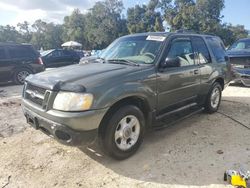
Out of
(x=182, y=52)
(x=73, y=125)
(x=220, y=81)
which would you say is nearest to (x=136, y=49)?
(x=182, y=52)

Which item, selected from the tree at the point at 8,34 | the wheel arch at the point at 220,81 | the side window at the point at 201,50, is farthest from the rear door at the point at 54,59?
the tree at the point at 8,34

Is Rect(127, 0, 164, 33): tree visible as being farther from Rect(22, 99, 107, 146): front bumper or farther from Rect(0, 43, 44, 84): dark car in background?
Rect(22, 99, 107, 146): front bumper

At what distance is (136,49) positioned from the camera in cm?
455

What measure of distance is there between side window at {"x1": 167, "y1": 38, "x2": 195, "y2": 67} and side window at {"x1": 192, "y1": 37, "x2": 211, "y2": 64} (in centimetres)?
22

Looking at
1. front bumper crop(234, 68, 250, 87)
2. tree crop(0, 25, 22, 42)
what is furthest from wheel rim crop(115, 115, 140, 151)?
tree crop(0, 25, 22, 42)

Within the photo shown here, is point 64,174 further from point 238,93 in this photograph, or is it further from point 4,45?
point 4,45

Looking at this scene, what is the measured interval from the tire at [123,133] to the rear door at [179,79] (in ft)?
1.80

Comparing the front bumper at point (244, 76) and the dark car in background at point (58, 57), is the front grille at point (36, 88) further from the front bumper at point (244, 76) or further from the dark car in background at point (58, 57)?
the dark car in background at point (58, 57)

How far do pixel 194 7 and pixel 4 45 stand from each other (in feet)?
133

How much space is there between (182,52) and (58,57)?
1543 cm

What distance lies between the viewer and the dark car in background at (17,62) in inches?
420

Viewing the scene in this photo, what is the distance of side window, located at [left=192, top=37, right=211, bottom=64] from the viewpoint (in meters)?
5.23

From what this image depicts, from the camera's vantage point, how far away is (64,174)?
3.49m

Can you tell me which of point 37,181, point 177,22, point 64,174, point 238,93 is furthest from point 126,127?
point 177,22
